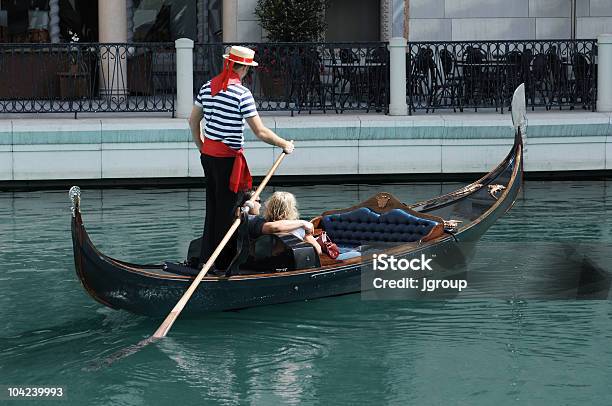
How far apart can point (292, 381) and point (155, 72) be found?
336 inches

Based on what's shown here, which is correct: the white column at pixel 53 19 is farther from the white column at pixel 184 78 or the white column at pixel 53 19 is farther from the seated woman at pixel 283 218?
the seated woman at pixel 283 218

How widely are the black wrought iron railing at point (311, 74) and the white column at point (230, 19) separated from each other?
2.17 metres

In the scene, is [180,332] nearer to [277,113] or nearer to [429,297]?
[429,297]

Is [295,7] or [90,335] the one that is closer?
[90,335]

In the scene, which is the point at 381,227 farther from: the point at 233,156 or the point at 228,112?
the point at 228,112

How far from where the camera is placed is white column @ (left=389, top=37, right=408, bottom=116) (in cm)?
1445

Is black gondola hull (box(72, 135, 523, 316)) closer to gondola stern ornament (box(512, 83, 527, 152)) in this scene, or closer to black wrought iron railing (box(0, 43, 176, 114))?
gondola stern ornament (box(512, 83, 527, 152))

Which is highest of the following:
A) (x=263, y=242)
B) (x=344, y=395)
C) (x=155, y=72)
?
(x=155, y=72)

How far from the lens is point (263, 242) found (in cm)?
841

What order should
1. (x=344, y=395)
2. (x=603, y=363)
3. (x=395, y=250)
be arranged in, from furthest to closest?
(x=395, y=250), (x=603, y=363), (x=344, y=395)

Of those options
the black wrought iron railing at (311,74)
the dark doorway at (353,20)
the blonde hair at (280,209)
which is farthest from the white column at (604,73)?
the blonde hair at (280,209)

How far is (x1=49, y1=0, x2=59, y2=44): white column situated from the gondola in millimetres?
9601

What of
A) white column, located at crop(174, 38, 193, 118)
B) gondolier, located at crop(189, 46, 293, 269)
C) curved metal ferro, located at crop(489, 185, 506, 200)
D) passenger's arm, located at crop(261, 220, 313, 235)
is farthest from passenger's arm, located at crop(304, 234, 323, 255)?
white column, located at crop(174, 38, 193, 118)

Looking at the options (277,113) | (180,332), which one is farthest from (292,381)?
(277,113)
